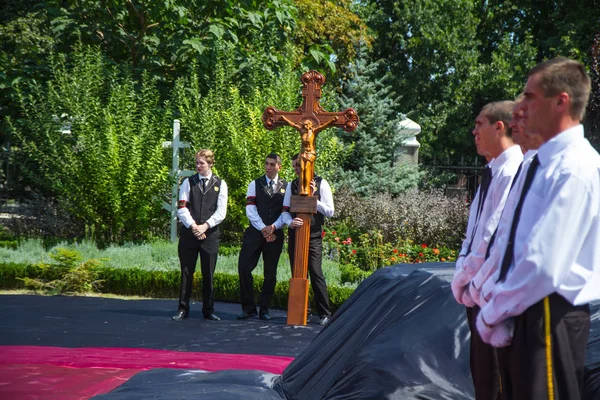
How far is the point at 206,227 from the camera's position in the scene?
9.59 metres

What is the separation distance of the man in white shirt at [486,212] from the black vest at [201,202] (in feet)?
20.3

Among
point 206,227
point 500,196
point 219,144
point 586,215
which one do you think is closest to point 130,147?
point 219,144

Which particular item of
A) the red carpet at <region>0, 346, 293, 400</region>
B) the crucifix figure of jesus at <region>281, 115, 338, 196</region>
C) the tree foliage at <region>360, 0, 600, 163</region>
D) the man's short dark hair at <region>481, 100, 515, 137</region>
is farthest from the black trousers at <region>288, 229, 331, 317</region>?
the tree foliage at <region>360, 0, 600, 163</region>

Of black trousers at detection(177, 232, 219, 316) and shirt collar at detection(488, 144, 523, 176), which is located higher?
shirt collar at detection(488, 144, 523, 176)

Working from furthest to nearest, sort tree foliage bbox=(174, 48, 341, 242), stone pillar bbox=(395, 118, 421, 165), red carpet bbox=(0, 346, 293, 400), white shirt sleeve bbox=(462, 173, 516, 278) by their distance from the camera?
1. stone pillar bbox=(395, 118, 421, 165)
2. tree foliage bbox=(174, 48, 341, 242)
3. red carpet bbox=(0, 346, 293, 400)
4. white shirt sleeve bbox=(462, 173, 516, 278)

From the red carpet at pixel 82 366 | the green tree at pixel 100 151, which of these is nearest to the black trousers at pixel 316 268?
the red carpet at pixel 82 366

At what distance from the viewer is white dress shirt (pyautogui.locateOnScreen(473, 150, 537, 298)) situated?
8.82ft

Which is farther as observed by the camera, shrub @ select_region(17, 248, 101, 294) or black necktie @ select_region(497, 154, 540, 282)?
shrub @ select_region(17, 248, 101, 294)

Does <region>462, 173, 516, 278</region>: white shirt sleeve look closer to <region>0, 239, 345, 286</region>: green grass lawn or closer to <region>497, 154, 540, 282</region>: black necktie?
<region>497, 154, 540, 282</region>: black necktie

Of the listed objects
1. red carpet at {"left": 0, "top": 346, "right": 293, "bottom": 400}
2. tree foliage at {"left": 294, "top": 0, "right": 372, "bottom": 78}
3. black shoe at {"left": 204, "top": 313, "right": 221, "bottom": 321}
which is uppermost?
tree foliage at {"left": 294, "top": 0, "right": 372, "bottom": 78}

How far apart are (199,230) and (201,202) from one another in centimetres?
38

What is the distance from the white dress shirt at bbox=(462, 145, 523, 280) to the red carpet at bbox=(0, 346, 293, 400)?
219 centimetres

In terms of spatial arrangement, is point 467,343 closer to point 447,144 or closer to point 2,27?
point 2,27

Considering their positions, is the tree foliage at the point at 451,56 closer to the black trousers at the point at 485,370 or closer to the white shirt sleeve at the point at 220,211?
the white shirt sleeve at the point at 220,211
